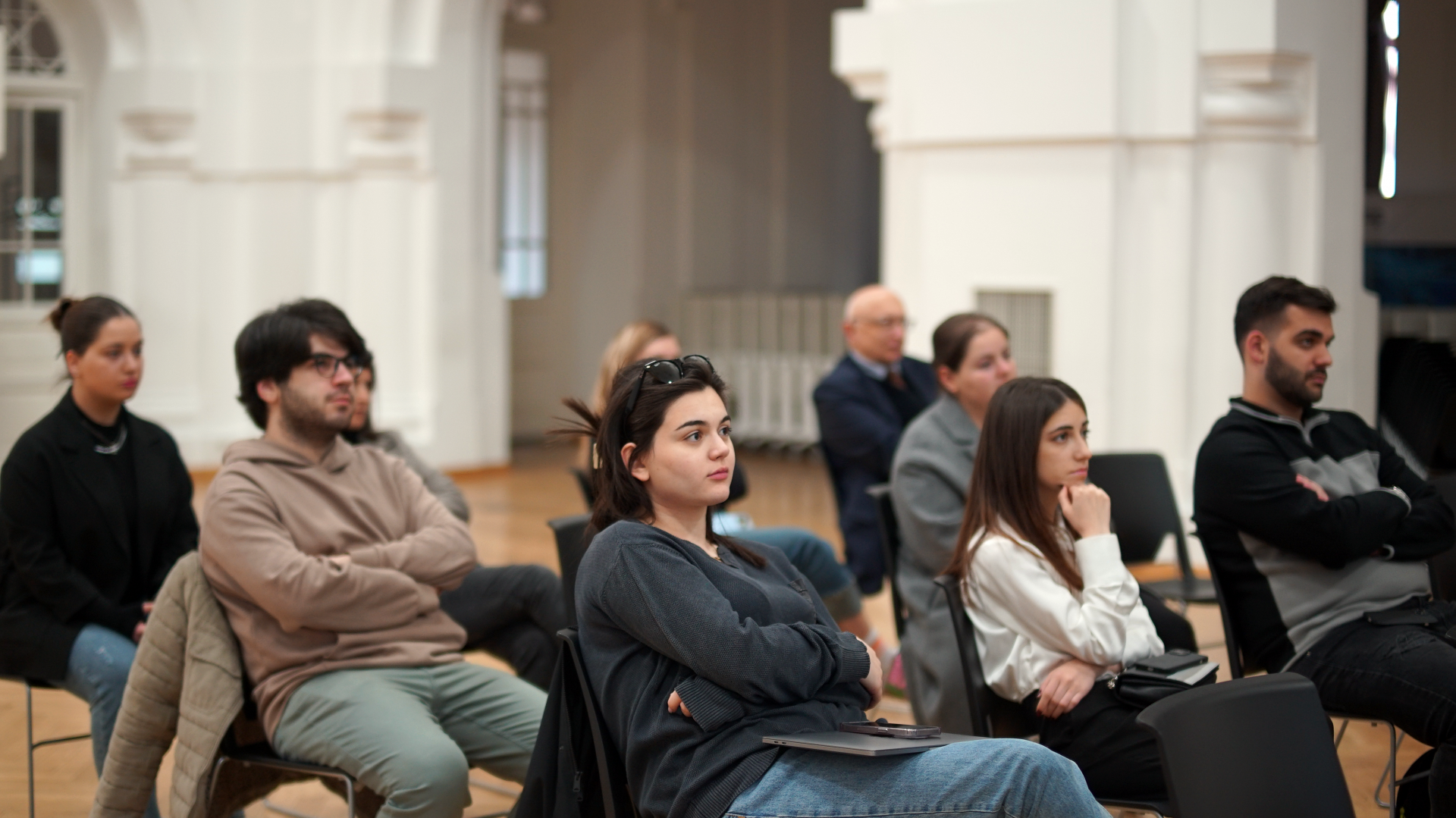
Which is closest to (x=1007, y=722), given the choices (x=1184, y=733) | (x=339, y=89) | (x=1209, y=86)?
(x=1184, y=733)

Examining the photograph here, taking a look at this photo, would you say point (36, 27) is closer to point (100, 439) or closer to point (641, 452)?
point (100, 439)

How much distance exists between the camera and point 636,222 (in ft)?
37.7

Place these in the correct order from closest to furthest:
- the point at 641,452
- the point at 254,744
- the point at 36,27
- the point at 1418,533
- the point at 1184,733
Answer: the point at 1184,733 < the point at 641,452 < the point at 254,744 < the point at 1418,533 < the point at 36,27

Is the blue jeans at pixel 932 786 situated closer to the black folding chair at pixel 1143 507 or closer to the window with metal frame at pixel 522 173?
the black folding chair at pixel 1143 507

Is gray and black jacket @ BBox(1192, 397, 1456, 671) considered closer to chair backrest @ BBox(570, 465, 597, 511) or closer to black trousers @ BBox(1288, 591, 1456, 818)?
black trousers @ BBox(1288, 591, 1456, 818)

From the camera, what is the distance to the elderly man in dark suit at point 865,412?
4812 millimetres

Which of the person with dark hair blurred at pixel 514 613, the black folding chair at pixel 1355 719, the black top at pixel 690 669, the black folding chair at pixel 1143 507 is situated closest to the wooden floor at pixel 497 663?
the black folding chair at pixel 1355 719

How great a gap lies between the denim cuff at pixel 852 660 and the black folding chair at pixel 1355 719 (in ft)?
2.96

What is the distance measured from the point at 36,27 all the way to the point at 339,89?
1.93 metres

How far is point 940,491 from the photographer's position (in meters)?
3.81

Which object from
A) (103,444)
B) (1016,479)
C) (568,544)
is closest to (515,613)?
(568,544)

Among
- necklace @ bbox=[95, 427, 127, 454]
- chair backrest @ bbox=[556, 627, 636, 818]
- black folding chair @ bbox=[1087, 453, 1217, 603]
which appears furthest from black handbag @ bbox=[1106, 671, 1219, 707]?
necklace @ bbox=[95, 427, 127, 454]

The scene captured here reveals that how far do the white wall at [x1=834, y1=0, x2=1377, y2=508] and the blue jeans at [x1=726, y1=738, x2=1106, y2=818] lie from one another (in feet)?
14.5

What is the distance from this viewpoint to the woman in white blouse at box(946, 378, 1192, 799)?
9.27 feet
